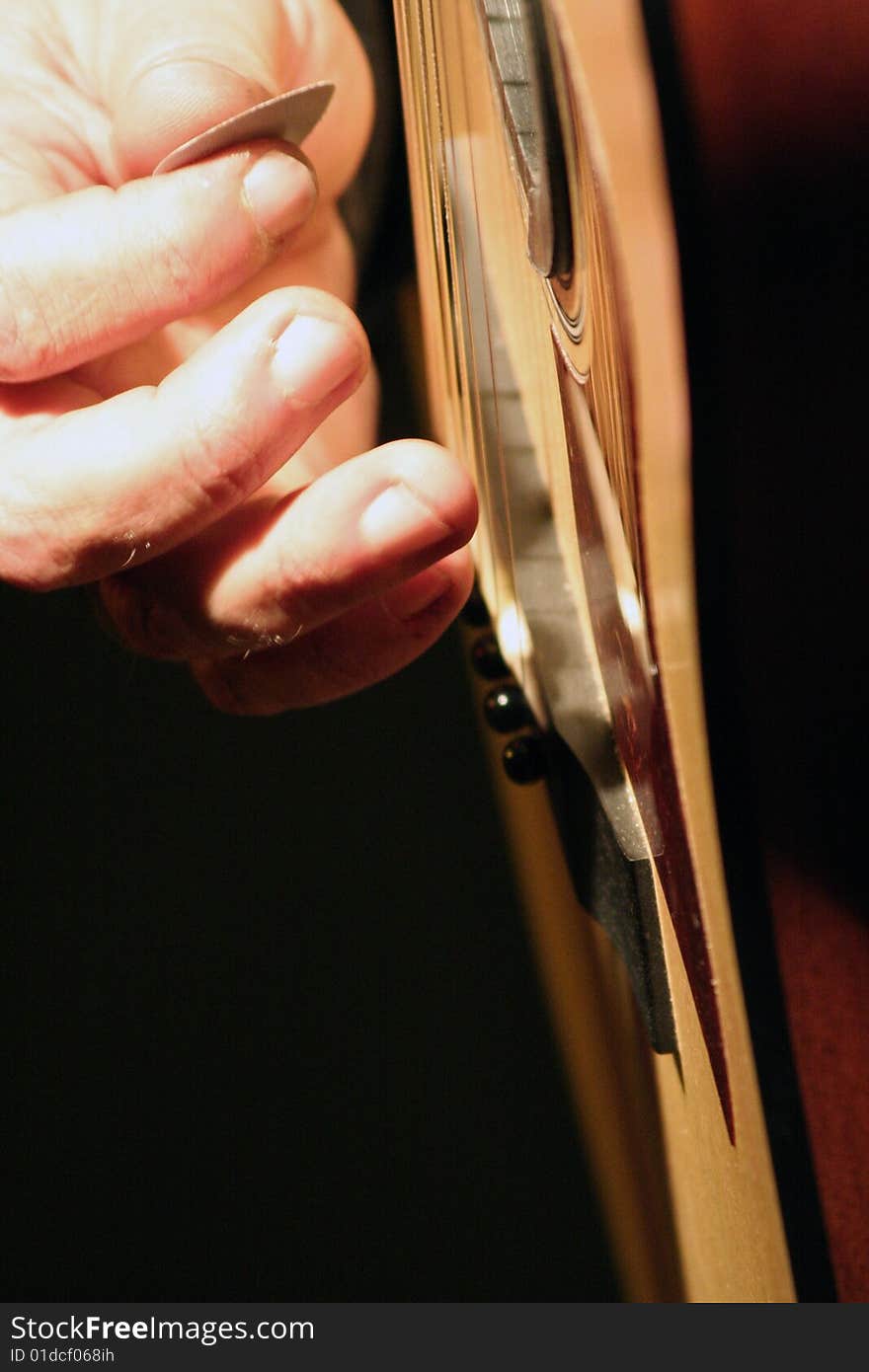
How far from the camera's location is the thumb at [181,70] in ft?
1.03

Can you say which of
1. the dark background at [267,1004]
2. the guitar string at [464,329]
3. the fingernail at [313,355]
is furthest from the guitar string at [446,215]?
the dark background at [267,1004]

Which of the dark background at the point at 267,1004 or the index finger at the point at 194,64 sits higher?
the index finger at the point at 194,64

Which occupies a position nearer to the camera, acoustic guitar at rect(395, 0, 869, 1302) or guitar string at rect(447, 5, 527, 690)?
acoustic guitar at rect(395, 0, 869, 1302)

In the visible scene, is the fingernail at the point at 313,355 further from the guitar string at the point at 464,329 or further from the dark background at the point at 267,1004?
the dark background at the point at 267,1004

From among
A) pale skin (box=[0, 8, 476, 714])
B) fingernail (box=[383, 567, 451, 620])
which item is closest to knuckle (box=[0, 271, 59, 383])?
pale skin (box=[0, 8, 476, 714])

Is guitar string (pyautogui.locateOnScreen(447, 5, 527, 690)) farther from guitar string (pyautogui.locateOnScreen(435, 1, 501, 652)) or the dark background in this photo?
the dark background

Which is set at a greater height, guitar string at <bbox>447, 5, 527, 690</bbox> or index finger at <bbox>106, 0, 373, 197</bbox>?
index finger at <bbox>106, 0, 373, 197</bbox>

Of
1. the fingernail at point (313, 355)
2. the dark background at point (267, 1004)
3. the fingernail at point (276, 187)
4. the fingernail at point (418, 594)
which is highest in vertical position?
the fingernail at point (276, 187)

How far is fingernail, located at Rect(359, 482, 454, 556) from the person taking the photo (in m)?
0.28

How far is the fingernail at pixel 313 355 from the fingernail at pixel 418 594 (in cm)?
8

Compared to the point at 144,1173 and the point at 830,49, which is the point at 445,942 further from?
the point at 830,49

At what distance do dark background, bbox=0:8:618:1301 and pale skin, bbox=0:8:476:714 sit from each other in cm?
49

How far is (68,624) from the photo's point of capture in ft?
3.19

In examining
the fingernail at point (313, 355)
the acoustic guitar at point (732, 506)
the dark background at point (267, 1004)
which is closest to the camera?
the acoustic guitar at point (732, 506)
